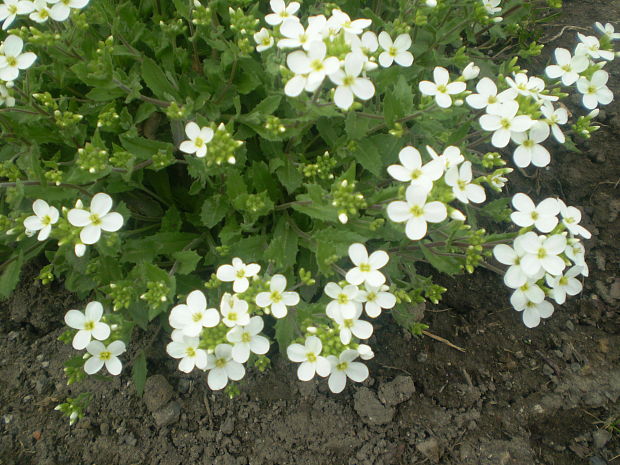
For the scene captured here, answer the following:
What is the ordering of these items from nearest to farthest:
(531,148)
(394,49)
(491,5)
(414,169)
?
(414,169)
(531,148)
(394,49)
(491,5)

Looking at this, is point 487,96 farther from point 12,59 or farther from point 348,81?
point 12,59

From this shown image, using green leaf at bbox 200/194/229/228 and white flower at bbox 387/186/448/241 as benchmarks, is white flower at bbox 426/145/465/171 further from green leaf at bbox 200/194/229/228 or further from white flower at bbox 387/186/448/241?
green leaf at bbox 200/194/229/228

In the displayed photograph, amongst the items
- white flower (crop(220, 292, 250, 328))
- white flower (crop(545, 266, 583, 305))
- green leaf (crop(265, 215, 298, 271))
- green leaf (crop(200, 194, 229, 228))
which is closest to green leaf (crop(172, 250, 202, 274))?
green leaf (crop(200, 194, 229, 228))

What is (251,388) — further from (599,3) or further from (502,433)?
(599,3)

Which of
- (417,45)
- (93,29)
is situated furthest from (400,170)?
(93,29)

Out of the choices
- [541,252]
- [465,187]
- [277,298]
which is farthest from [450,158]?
[277,298]

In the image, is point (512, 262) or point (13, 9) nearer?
point (512, 262)

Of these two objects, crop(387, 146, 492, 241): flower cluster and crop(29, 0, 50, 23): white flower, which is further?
crop(29, 0, 50, 23): white flower

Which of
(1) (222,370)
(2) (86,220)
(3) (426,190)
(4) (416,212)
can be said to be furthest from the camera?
(1) (222,370)

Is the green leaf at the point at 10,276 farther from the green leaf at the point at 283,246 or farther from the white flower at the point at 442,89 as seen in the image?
the white flower at the point at 442,89
